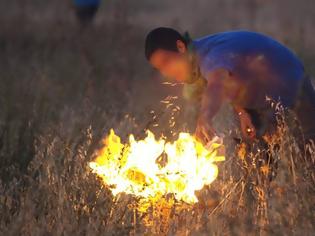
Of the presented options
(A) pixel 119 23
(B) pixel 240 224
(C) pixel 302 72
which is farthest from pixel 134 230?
(A) pixel 119 23

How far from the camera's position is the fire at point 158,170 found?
201 inches

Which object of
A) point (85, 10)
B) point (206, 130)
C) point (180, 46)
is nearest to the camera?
point (206, 130)

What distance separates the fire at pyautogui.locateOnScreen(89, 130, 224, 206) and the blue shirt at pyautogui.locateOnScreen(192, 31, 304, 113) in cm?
57

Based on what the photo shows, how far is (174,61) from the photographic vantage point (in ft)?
18.1

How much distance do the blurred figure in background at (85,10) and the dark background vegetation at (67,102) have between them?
0.62ft

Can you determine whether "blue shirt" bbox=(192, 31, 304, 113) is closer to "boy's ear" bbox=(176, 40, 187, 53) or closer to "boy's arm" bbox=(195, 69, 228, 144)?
"boy's ear" bbox=(176, 40, 187, 53)

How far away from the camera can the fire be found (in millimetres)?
5109

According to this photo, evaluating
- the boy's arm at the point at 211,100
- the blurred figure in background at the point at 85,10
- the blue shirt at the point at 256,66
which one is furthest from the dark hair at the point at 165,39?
the blurred figure in background at the point at 85,10

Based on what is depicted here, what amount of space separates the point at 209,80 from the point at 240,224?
3.51ft

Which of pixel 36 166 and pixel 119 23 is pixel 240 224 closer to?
pixel 36 166

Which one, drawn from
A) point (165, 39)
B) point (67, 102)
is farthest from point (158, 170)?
point (67, 102)

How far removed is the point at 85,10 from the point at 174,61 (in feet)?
34.3

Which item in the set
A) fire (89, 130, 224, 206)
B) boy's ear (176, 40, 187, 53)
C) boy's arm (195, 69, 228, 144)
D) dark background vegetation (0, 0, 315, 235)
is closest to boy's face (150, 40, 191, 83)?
boy's ear (176, 40, 187, 53)

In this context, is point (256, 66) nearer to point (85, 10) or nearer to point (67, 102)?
point (67, 102)
